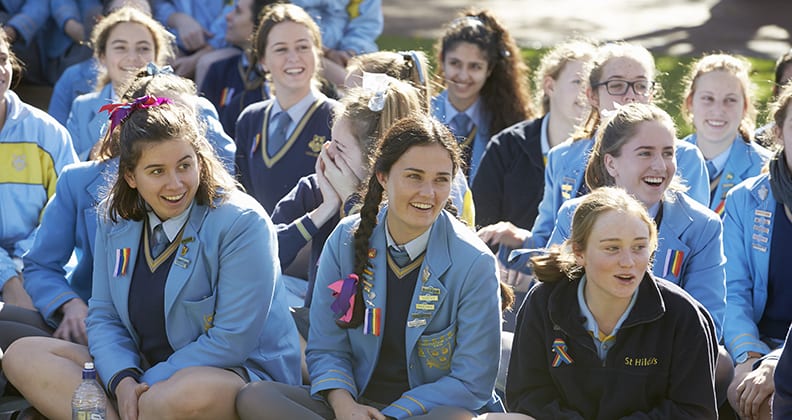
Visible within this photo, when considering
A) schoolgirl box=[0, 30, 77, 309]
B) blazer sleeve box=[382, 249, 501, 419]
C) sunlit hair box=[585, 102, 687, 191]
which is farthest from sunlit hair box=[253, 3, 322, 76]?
blazer sleeve box=[382, 249, 501, 419]

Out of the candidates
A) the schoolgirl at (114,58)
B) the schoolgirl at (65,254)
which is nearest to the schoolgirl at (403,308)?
the schoolgirl at (65,254)

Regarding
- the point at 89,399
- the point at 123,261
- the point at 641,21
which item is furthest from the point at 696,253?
the point at 641,21

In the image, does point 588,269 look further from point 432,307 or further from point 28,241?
point 28,241

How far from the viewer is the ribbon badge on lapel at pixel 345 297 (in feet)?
10.8

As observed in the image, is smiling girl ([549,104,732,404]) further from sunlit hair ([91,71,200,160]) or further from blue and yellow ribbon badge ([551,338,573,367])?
sunlit hair ([91,71,200,160])

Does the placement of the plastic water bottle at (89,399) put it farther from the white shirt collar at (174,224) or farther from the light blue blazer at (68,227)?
the light blue blazer at (68,227)

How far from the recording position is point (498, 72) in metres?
5.47

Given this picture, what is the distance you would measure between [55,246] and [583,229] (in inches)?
72.8

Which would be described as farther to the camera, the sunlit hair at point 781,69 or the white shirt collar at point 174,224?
the sunlit hair at point 781,69

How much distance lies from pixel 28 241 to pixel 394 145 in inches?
74.1

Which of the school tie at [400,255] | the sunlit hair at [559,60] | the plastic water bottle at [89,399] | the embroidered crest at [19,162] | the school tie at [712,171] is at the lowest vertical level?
the plastic water bottle at [89,399]

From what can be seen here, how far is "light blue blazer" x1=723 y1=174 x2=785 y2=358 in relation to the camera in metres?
3.89

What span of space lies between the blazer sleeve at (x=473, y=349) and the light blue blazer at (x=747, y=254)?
103 cm

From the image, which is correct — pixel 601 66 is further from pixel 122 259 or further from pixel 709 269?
pixel 122 259
